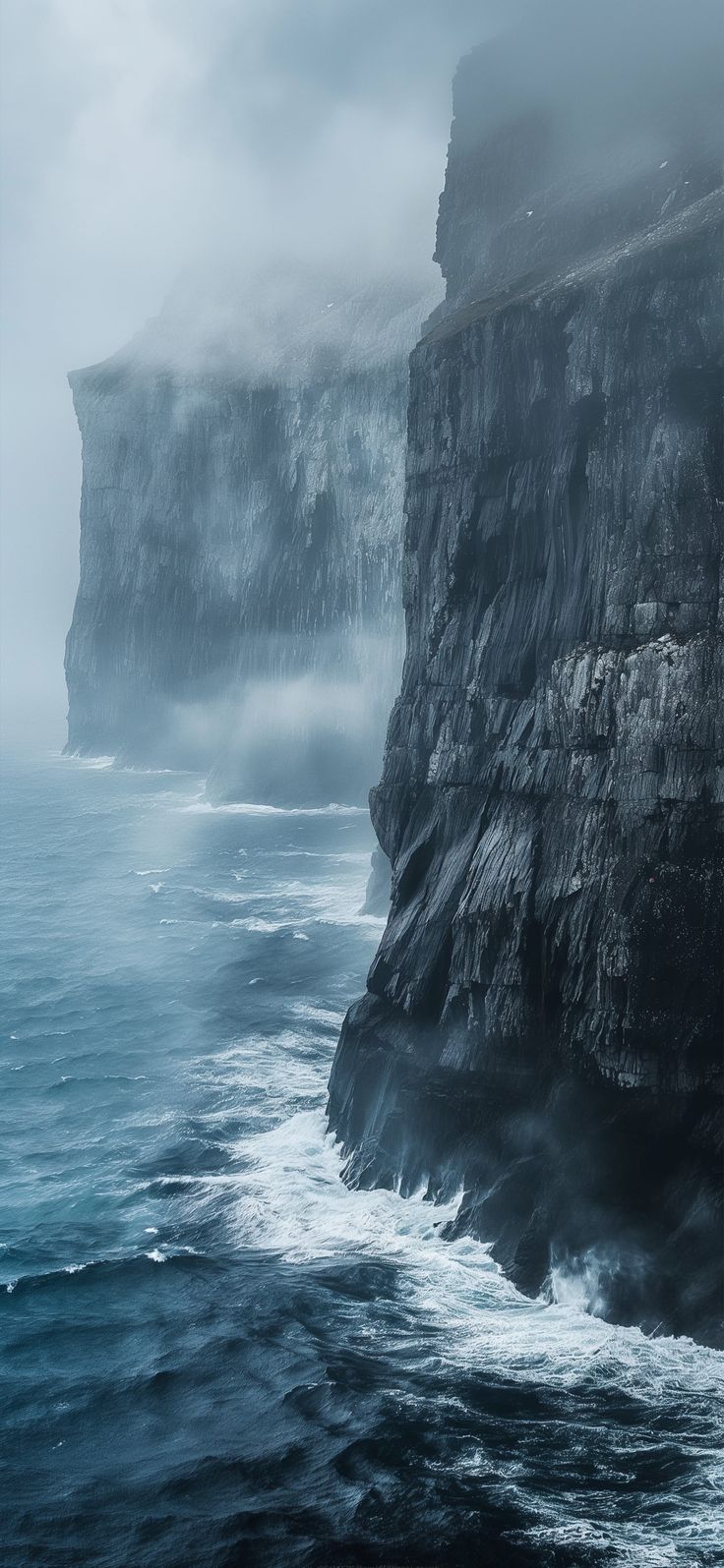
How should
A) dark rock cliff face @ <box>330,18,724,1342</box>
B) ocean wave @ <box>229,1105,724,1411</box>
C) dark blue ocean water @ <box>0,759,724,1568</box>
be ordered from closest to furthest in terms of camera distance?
1. dark blue ocean water @ <box>0,759,724,1568</box>
2. ocean wave @ <box>229,1105,724,1411</box>
3. dark rock cliff face @ <box>330,18,724,1342</box>

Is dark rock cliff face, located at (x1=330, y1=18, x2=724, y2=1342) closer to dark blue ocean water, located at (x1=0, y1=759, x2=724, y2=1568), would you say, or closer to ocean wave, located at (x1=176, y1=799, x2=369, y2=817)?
dark blue ocean water, located at (x1=0, y1=759, x2=724, y2=1568)

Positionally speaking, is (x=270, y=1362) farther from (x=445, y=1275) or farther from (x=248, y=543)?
(x=248, y=543)

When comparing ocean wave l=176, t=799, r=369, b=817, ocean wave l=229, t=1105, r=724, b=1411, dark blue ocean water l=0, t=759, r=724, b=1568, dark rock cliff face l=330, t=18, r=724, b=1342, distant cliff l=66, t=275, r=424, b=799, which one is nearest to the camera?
dark blue ocean water l=0, t=759, r=724, b=1568

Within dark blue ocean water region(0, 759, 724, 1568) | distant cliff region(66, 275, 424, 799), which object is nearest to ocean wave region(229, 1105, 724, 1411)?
dark blue ocean water region(0, 759, 724, 1568)

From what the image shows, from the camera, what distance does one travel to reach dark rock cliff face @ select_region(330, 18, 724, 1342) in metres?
38.1

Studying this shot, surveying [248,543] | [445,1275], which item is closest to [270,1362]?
[445,1275]

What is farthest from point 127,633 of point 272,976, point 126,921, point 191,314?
point 272,976

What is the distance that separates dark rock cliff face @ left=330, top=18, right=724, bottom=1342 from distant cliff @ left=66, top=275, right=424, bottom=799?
7950 cm

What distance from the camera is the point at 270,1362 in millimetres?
36844

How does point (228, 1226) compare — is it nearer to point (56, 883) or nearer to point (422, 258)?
point (56, 883)

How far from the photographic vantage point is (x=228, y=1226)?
45.5m

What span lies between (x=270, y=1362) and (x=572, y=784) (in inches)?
802

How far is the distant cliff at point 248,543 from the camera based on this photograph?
139000 millimetres

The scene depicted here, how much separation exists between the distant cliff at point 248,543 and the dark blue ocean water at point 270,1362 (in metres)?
77.4
